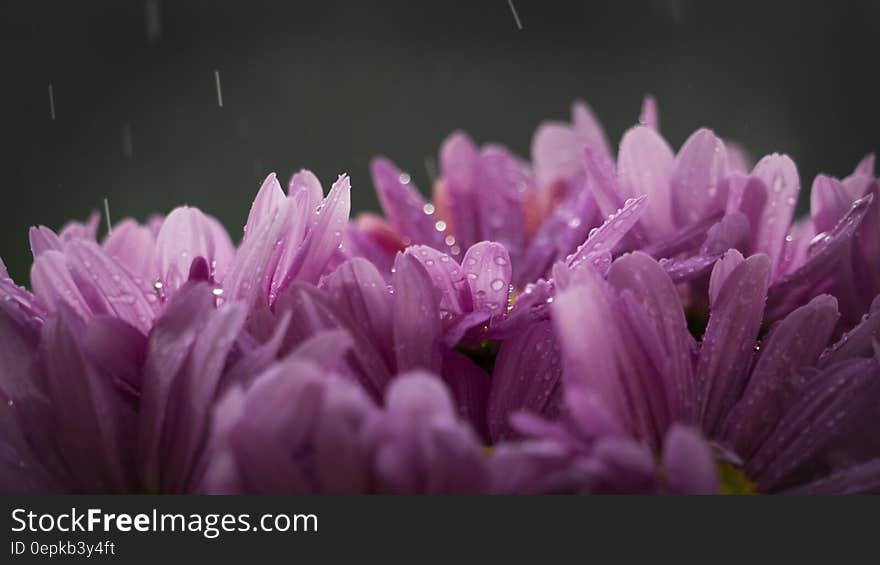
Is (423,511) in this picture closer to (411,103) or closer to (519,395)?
(519,395)

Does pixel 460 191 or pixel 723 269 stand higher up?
pixel 460 191

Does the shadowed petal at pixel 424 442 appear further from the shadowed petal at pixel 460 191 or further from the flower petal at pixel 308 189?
the shadowed petal at pixel 460 191

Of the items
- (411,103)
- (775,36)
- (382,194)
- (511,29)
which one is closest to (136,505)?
(382,194)

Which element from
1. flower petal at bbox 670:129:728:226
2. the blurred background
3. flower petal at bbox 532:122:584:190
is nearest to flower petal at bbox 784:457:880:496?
flower petal at bbox 670:129:728:226

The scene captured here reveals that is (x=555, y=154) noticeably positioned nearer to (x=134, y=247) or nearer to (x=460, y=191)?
(x=460, y=191)

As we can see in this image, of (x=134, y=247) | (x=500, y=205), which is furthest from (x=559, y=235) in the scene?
(x=134, y=247)
